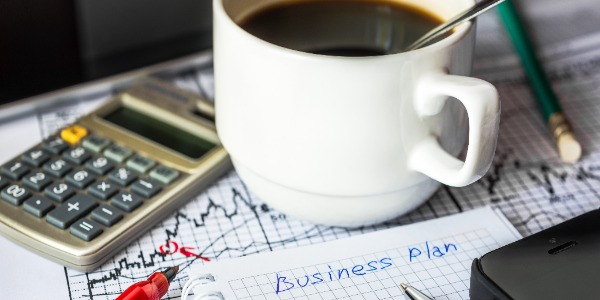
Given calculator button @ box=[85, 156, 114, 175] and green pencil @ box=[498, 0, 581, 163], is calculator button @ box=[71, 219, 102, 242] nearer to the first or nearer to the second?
calculator button @ box=[85, 156, 114, 175]

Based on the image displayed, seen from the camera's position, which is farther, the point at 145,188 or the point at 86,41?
the point at 86,41

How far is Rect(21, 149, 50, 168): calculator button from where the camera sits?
0.45m

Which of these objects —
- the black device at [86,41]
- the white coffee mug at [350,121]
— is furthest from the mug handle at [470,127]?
the black device at [86,41]

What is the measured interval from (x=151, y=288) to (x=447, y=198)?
19 cm

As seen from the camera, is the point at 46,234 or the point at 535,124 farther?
the point at 535,124

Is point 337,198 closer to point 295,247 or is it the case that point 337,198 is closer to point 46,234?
point 295,247

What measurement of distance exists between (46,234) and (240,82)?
0.13 metres

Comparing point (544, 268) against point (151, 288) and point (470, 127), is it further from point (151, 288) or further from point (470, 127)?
point (151, 288)

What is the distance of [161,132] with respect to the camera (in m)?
0.49

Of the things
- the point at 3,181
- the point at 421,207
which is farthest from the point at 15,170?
the point at 421,207

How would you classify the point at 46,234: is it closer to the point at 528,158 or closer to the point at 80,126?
the point at 80,126

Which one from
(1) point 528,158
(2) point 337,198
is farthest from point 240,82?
(1) point 528,158

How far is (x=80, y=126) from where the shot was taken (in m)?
0.49

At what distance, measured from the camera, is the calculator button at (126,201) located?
0.42m
